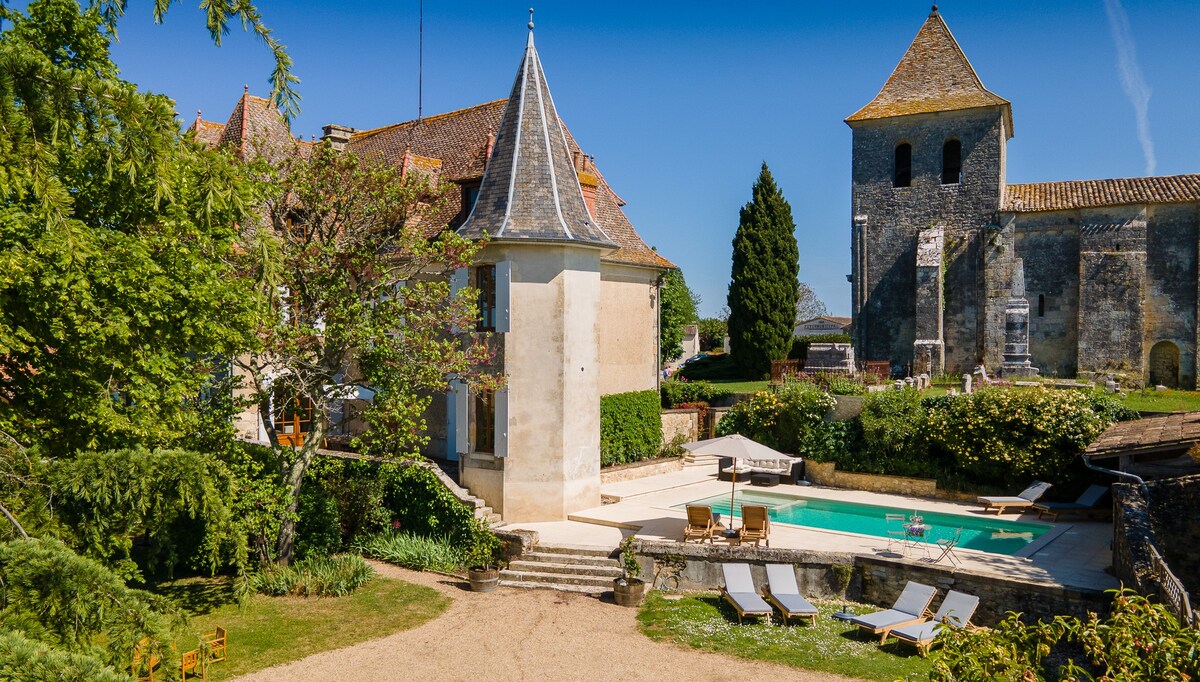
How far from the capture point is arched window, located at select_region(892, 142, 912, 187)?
37.1m

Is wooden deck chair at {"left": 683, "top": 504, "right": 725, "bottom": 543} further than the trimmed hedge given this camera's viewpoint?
No

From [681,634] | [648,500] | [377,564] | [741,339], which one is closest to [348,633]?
[377,564]

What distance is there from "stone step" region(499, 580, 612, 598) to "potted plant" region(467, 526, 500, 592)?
0.39m

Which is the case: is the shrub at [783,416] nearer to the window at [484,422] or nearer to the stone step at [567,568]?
the window at [484,422]

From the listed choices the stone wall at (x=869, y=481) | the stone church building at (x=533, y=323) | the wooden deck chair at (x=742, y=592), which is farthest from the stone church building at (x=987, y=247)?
the wooden deck chair at (x=742, y=592)

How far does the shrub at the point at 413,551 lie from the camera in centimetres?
1755

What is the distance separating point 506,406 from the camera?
18.7 meters

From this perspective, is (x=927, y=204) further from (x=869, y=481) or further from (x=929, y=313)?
(x=869, y=481)

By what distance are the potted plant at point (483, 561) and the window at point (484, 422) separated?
8.40ft

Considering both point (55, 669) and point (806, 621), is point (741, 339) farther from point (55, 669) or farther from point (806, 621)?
point (55, 669)

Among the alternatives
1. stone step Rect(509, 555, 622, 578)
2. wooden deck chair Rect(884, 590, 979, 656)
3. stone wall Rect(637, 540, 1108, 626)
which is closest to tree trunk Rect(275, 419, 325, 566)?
stone step Rect(509, 555, 622, 578)

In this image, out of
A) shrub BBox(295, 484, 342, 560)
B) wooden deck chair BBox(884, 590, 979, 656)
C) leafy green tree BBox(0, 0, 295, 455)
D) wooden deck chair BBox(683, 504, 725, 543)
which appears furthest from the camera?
shrub BBox(295, 484, 342, 560)

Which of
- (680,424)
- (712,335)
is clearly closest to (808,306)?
(712,335)

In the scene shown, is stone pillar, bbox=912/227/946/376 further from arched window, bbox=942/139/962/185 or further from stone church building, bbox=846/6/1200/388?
arched window, bbox=942/139/962/185
